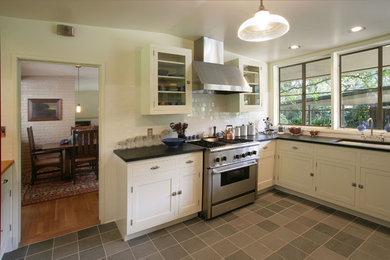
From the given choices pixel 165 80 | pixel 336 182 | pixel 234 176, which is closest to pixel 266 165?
pixel 234 176

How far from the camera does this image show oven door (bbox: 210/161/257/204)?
2.81 meters

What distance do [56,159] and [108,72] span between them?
101 inches

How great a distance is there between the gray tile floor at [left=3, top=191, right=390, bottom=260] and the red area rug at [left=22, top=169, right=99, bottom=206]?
A: 4.40 feet

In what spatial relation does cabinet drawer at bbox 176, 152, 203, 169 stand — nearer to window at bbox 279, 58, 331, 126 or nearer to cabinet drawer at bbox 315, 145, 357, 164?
cabinet drawer at bbox 315, 145, 357, 164

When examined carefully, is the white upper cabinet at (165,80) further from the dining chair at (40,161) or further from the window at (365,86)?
the window at (365,86)

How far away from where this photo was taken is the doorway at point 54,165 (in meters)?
2.77

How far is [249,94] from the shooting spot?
3781 millimetres

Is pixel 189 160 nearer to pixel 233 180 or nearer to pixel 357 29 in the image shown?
pixel 233 180

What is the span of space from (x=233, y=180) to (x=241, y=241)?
84cm

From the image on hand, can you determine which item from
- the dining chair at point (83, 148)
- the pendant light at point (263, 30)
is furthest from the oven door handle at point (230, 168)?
the dining chair at point (83, 148)

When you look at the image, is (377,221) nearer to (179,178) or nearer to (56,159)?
(179,178)

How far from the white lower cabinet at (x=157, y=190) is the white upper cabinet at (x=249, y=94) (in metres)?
1.33

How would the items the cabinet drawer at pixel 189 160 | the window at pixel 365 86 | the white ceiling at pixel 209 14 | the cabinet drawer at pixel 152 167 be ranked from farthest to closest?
the window at pixel 365 86, the cabinet drawer at pixel 189 160, the cabinet drawer at pixel 152 167, the white ceiling at pixel 209 14

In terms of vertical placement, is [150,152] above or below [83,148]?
above
